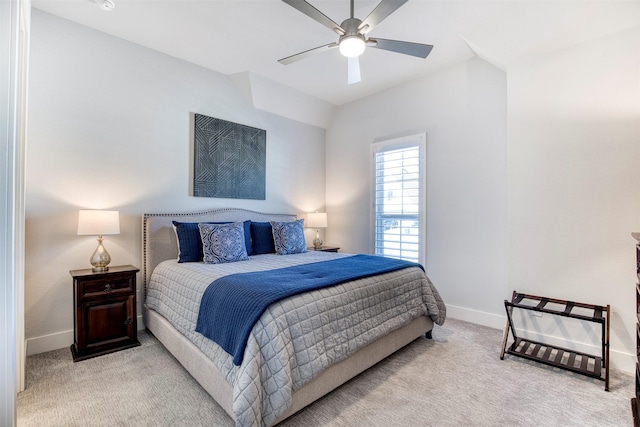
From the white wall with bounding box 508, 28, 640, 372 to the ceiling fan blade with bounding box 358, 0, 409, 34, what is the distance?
176cm

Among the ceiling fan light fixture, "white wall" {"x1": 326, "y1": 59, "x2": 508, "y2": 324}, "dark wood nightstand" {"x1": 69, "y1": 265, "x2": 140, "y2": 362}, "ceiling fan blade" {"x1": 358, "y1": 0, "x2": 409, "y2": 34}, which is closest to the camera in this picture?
"ceiling fan blade" {"x1": 358, "y1": 0, "x2": 409, "y2": 34}

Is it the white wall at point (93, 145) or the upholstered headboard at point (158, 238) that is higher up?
the white wall at point (93, 145)

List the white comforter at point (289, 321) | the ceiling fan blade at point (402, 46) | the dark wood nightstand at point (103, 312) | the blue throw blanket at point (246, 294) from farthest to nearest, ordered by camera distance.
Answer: the dark wood nightstand at point (103, 312) < the ceiling fan blade at point (402, 46) < the blue throw blanket at point (246, 294) < the white comforter at point (289, 321)

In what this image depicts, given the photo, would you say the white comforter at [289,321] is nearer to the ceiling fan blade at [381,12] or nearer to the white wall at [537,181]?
the white wall at [537,181]

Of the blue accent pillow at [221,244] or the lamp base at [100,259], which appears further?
the blue accent pillow at [221,244]

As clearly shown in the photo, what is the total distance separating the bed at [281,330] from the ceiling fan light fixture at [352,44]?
1.76 m

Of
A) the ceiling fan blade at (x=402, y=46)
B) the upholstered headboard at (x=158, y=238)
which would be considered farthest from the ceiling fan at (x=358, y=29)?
the upholstered headboard at (x=158, y=238)

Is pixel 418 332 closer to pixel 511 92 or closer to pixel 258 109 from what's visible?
pixel 511 92

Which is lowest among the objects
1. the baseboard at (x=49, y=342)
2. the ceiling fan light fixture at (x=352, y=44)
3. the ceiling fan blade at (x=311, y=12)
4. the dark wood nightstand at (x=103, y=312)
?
the baseboard at (x=49, y=342)

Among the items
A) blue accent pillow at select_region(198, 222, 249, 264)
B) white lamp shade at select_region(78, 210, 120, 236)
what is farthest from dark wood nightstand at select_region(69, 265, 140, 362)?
blue accent pillow at select_region(198, 222, 249, 264)

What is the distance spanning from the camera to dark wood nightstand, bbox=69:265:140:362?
8.40 feet

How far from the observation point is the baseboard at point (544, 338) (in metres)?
2.38

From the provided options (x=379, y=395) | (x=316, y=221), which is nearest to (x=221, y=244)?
(x=316, y=221)

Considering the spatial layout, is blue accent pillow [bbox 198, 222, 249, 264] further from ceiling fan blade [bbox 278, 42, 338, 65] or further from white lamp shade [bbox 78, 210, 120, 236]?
ceiling fan blade [bbox 278, 42, 338, 65]
